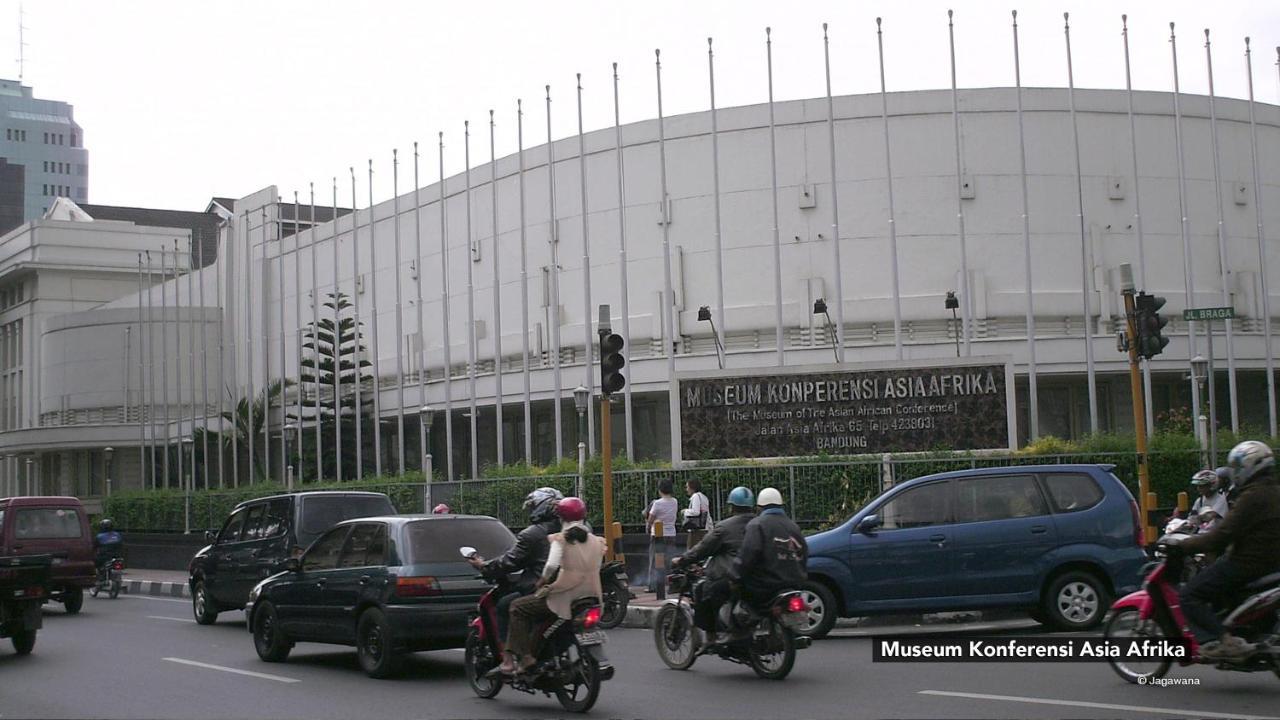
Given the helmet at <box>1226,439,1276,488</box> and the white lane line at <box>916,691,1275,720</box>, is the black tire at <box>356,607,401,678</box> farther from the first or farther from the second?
the helmet at <box>1226,439,1276,488</box>

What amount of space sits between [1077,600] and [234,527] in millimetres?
11294

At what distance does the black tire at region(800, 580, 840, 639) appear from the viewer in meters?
13.4

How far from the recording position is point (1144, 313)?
15.8 m

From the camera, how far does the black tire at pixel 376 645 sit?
37.0 feet

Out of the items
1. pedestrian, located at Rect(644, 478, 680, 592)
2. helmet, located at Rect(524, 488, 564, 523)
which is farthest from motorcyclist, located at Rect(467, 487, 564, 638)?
pedestrian, located at Rect(644, 478, 680, 592)

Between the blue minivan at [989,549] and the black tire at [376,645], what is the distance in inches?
179

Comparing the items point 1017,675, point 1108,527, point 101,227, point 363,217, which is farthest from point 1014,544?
point 101,227

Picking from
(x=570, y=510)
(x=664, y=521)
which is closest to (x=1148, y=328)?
(x=664, y=521)

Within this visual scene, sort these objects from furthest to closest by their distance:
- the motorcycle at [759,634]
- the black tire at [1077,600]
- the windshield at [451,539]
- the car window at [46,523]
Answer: the car window at [46,523]
the black tire at [1077,600]
the windshield at [451,539]
the motorcycle at [759,634]

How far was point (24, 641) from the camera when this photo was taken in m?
14.0

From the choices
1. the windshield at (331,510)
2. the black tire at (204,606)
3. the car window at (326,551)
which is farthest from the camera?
the black tire at (204,606)

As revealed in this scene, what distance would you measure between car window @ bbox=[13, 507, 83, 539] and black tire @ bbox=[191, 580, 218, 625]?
3.77m

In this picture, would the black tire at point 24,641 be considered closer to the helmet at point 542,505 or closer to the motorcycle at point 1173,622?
the helmet at point 542,505

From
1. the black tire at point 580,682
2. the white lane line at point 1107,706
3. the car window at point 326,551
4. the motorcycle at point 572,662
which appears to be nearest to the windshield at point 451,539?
the car window at point 326,551
